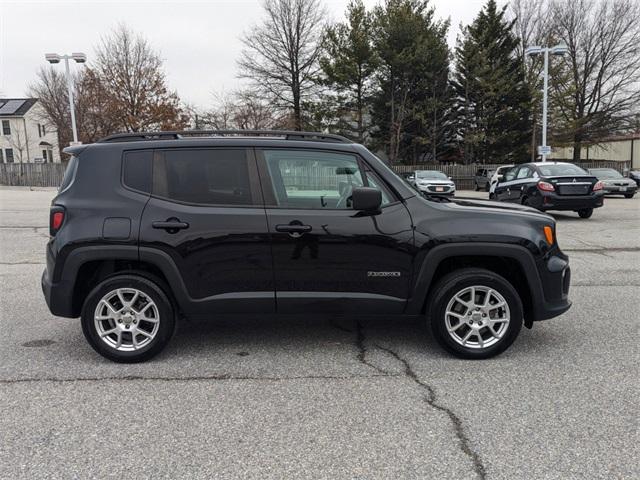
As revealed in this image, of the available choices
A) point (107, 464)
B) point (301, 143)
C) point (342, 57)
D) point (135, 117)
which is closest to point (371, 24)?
point (342, 57)

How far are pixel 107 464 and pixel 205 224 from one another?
6.05 ft

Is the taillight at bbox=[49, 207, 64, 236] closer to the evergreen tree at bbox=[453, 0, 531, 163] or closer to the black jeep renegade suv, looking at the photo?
the black jeep renegade suv

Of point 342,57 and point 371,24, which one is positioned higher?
point 371,24

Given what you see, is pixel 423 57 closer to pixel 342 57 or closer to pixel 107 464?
pixel 342 57

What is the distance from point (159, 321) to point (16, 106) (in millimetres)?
60590

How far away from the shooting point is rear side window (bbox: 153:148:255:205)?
4.05 metres

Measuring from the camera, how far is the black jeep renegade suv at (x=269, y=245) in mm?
3963

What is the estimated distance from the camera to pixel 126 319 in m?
4.04

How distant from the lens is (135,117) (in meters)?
34.7

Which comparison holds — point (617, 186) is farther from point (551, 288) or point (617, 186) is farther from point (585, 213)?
point (551, 288)

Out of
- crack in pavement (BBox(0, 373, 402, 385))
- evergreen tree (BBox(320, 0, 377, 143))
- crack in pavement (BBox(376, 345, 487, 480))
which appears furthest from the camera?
evergreen tree (BBox(320, 0, 377, 143))

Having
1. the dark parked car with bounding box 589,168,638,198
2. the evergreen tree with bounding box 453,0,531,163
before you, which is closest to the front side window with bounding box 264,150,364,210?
the dark parked car with bounding box 589,168,638,198

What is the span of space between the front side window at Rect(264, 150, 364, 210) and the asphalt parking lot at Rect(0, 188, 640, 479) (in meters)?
1.29

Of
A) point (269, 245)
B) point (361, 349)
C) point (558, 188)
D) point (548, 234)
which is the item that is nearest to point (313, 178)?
point (269, 245)
